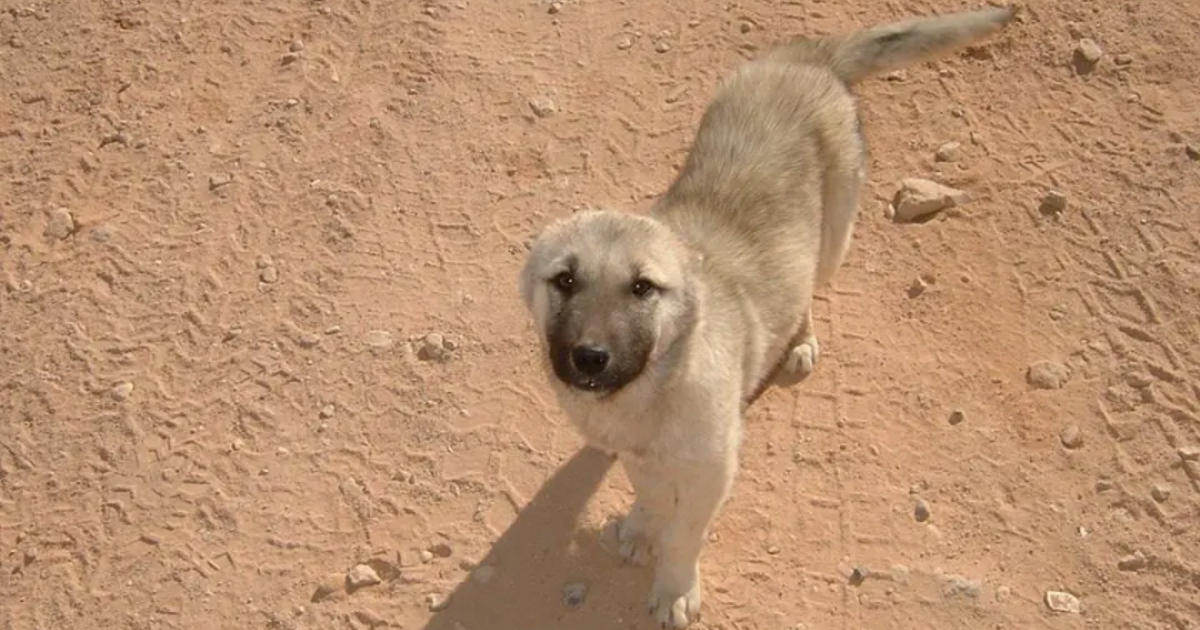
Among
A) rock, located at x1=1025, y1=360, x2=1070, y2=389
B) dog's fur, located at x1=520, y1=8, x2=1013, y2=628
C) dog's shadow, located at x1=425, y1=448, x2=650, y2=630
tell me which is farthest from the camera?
rock, located at x1=1025, y1=360, x2=1070, y2=389

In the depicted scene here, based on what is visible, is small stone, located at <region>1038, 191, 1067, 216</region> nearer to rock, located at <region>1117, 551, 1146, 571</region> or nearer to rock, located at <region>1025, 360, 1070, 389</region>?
rock, located at <region>1025, 360, 1070, 389</region>

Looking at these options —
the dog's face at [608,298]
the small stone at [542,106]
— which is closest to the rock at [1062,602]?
the dog's face at [608,298]

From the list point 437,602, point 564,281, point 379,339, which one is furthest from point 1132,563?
point 379,339

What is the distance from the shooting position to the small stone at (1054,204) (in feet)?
19.9

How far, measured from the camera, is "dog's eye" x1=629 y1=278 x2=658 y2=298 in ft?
13.2

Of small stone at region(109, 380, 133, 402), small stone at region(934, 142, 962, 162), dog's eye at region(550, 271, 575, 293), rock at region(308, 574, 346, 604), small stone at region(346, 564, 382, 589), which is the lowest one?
rock at region(308, 574, 346, 604)

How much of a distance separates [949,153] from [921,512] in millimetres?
2205

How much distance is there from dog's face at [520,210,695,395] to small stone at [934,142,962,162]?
2.72 metres

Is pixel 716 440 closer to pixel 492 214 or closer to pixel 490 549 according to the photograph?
pixel 490 549

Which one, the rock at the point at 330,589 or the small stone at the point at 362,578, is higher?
the small stone at the point at 362,578

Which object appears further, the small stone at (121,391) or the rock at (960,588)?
the small stone at (121,391)

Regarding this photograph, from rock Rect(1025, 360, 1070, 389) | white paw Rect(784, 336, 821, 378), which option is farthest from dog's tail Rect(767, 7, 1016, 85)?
rock Rect(1025, 360, 1070, 389)

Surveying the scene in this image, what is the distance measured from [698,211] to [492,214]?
1.78 m

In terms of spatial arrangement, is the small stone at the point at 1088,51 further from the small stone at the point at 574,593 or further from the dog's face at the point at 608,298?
the small stone at the point at 574,593
